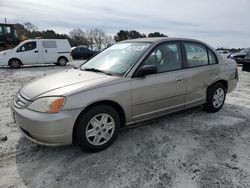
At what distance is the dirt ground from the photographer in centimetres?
291

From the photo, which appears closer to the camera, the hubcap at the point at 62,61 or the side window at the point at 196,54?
the side window at the point at 196,54

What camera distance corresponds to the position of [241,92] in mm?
7355

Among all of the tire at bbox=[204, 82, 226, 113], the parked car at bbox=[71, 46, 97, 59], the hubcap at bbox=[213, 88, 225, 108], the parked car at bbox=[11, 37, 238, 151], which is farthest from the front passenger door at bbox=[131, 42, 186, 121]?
the parked car at bbox=[71, 46, 97, 59]

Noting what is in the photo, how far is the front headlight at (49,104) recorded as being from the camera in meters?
3.17

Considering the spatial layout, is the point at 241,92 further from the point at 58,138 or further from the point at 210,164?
the point at 58,138

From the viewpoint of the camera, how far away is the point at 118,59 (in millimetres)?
4180

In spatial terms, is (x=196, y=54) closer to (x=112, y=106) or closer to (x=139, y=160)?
(x=112, y=106)

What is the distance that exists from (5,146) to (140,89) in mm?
2197

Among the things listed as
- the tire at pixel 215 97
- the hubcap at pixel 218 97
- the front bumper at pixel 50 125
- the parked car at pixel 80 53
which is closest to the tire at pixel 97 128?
the front bumper at pixel 50 125

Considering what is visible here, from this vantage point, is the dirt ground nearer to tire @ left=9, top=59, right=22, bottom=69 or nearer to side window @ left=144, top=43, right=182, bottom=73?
side window @ left=144, top=43, right=182, bottom=73

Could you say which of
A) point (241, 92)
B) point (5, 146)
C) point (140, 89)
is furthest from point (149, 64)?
point (241, 92)

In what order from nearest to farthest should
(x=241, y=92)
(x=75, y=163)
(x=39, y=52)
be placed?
(x=75, y=163) < (x=241, y=92) < (x=39, y=52)

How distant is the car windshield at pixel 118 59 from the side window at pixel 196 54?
0.91 metres

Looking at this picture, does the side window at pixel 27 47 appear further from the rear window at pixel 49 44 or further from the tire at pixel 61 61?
the tire at pixel 61 61
